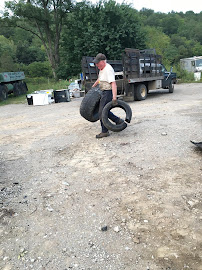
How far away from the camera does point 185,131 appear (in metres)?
5.63

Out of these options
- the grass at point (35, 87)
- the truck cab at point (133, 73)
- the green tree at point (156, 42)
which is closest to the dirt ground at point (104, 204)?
the truck cab at point (133, 73)

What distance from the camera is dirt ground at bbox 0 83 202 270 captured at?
2.15m

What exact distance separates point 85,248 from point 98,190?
108 cm

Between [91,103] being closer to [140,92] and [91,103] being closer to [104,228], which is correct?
[104,228]

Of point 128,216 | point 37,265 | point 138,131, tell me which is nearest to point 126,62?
point 138,131

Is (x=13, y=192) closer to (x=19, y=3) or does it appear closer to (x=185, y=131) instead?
(x=185, y=131)

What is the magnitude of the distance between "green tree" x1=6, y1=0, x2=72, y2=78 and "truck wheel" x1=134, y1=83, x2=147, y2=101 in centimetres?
2009

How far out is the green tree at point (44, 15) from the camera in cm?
2578

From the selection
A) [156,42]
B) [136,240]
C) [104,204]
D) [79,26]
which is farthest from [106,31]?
[156,42]

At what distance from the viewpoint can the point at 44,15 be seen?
1089 inches

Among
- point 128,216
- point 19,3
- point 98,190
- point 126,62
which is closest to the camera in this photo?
point 128,216

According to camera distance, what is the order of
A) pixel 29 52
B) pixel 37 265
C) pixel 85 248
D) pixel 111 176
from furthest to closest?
pixel 29 52 → pixel 111 176 → pixel 85 248 → pixel 37 265

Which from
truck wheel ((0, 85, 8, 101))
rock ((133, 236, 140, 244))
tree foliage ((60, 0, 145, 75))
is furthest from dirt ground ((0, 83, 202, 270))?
tree foliage ((60, 0, 145, 75))

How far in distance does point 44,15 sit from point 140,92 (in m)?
21.8
